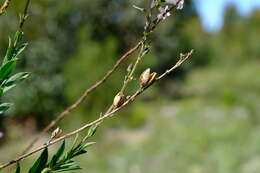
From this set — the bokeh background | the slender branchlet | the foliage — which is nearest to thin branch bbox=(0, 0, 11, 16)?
the slender branchlet

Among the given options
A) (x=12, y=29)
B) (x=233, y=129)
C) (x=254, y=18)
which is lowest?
(x=233, y=129)

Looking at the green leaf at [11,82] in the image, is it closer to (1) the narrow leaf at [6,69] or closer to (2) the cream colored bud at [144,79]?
(1) the narrow leaf at [6,69]

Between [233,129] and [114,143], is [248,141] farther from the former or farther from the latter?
[114,143]

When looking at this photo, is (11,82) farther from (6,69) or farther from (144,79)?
(144,79)

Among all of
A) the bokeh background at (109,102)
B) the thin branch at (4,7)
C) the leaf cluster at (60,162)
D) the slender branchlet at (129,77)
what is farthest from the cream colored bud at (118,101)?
the bokeh background at (109,102)

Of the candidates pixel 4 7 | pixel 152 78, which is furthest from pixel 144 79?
pixel 4 7

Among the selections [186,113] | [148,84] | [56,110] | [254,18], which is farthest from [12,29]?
[254,18]
